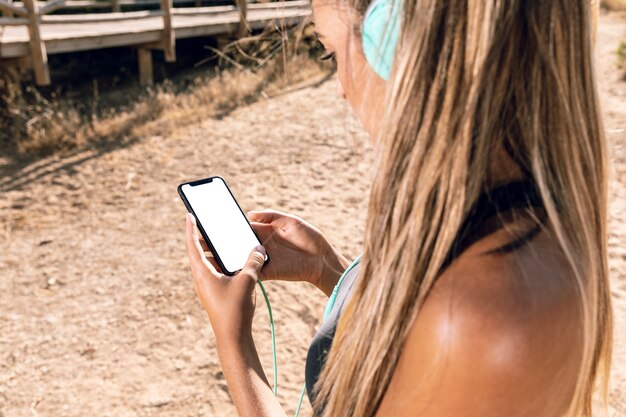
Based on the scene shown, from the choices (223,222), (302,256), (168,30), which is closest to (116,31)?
(168,30)

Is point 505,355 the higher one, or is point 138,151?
point 505,355

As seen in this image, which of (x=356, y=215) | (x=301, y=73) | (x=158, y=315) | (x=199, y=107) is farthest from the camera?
(x=301, y=73)

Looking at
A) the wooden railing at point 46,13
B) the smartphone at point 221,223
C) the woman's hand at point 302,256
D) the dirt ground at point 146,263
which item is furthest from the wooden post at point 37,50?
the woman's hand at point 302,256

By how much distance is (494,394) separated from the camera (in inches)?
28.8

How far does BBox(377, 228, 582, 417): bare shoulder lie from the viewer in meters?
0.71

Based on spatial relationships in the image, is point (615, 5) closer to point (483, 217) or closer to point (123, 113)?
point (123, 113)

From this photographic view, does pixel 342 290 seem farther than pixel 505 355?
Yes

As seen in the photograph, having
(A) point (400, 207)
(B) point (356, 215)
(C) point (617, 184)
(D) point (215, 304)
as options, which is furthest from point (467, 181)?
(C) point (617, 184)

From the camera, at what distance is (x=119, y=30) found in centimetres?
806

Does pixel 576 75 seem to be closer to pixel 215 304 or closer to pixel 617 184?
pixel 215 304

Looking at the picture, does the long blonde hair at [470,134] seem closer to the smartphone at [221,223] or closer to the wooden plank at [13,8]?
the smartphone at [221,223]

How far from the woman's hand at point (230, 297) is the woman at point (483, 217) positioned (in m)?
0.36

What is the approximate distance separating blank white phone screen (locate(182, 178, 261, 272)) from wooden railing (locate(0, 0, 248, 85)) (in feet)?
7.75

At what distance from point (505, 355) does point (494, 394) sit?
0.18ft
